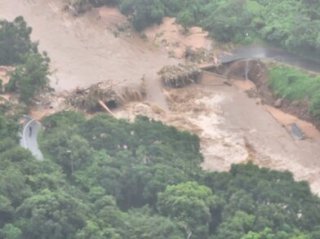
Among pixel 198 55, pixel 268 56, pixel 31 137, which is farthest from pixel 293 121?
pixel 31 137

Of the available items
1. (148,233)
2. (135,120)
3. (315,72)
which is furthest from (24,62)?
(148,233)

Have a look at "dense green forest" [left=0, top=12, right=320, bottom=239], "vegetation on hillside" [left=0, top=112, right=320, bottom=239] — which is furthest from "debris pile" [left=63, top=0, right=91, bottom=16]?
"vegetation on hillside" [left=0, top=112, right=320, bottom=239]

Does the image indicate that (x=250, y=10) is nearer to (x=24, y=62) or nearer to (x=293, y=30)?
(x=293, y=30)

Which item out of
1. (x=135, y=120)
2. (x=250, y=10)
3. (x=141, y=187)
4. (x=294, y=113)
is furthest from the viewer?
(x=250, y=10)

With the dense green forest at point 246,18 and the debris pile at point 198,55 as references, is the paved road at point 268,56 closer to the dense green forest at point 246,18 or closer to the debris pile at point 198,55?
the dense green forest at point 246,18

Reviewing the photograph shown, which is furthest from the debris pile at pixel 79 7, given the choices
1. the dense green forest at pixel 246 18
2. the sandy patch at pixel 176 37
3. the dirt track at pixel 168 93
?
the sandy patch at pixel 176 37

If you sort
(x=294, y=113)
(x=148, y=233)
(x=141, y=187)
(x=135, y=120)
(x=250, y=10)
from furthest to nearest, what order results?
1. (x=250, y=10)
2. (x=294, y=113)
3. (x=135, y=120)
4. (x=141, y=187)
5. (x=148, y=233)
